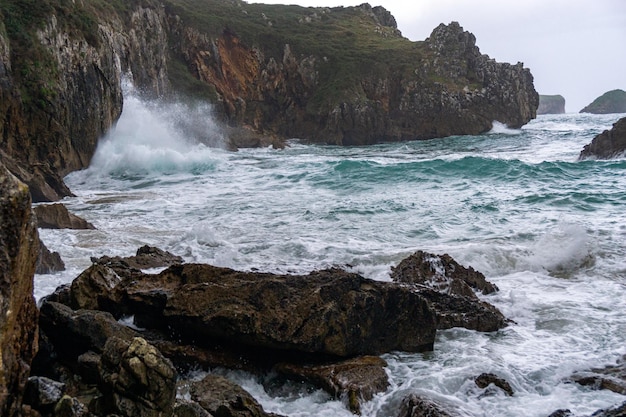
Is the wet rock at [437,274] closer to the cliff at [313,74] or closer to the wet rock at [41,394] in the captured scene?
the wet rock at [41,394]

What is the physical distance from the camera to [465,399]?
18.9 ft

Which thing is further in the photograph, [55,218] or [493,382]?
[55,218]

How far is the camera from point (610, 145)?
26.5 metres

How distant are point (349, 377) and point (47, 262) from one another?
542cm

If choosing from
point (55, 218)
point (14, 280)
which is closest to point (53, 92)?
point (55, 218)

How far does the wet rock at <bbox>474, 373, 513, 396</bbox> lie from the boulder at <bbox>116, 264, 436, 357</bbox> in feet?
3.18

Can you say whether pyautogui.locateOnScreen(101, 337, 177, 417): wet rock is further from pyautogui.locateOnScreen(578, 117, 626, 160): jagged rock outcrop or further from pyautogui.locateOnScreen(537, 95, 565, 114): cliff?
pyautogui.locateOnScreen(537, 95, 565, 114): cliff

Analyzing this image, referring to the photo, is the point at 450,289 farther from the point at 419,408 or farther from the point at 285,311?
the point at 419,408

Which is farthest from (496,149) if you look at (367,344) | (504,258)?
(367,344)

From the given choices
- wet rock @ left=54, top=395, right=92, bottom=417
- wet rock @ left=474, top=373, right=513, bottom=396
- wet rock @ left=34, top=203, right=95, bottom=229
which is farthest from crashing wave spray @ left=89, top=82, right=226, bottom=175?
wet rock @ left=54, top=395, right=92, bottom=417

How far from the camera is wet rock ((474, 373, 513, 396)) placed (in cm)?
596

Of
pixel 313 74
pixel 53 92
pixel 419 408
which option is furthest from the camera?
pixel 313 74

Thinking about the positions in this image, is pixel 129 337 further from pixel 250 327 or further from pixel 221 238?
pixel 221 238

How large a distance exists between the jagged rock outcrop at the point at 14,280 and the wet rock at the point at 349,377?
2822 millimetres
